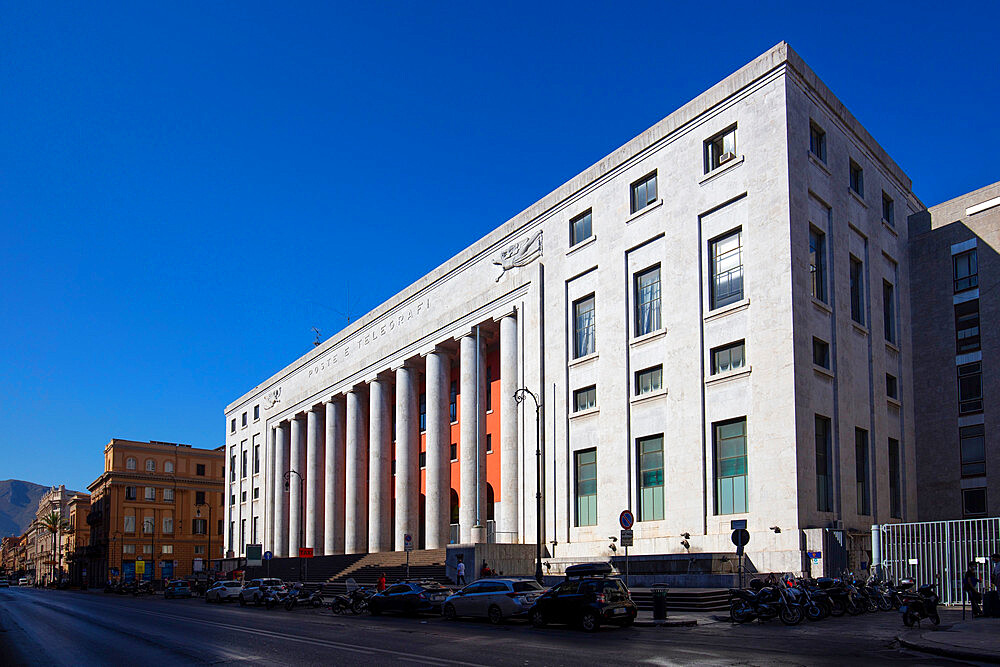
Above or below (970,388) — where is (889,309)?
above

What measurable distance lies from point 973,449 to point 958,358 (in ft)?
13.6

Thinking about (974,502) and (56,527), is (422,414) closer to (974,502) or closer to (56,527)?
(974,502)

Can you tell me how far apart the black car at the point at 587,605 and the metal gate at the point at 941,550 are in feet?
32.7

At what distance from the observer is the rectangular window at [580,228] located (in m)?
43.3

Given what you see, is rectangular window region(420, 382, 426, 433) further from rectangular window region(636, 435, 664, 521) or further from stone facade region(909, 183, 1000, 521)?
stone facade region(909, 183, 1000, 521)

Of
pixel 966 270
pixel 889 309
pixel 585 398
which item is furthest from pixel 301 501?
pixel 966 270

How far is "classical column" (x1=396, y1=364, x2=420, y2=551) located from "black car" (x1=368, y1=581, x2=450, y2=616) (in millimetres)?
19943

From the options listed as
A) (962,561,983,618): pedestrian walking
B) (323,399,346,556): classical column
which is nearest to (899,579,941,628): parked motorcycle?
(962,561,983,618): pedestrian walking

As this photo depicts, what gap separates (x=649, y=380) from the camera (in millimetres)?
38375

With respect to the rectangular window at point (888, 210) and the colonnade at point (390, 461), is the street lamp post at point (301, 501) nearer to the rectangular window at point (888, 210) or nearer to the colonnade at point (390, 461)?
the colonnade at point (390, 461)

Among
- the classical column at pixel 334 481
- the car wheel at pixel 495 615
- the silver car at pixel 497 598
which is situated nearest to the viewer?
the silver car at pixel 497 598

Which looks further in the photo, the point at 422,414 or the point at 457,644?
the point at 422,414

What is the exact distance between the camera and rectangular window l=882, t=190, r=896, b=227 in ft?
138

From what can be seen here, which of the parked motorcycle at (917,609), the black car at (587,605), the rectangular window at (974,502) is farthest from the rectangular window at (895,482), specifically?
the black car at (587,605)
